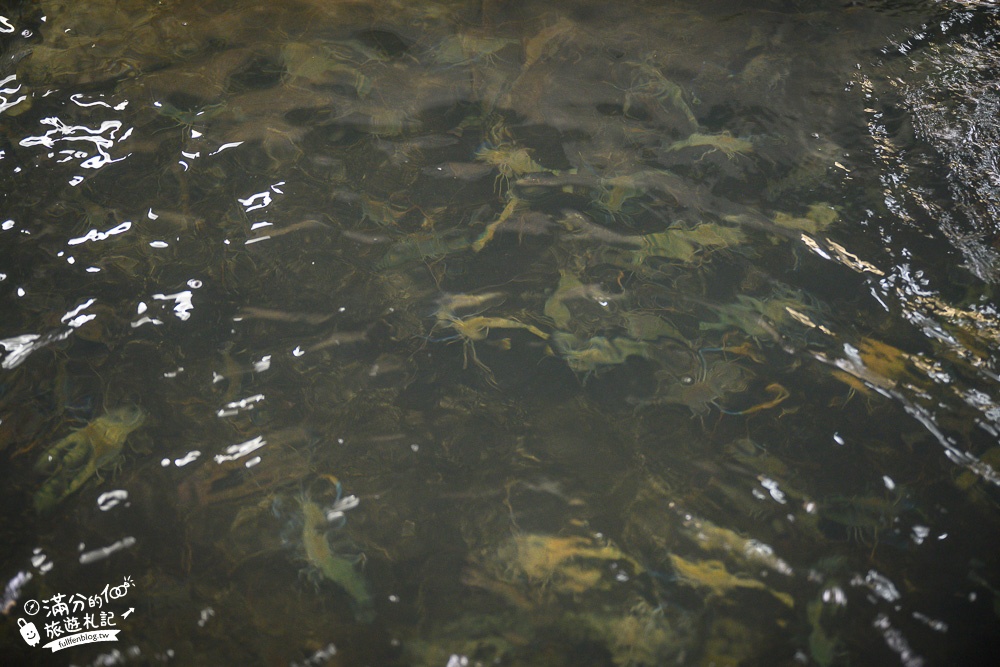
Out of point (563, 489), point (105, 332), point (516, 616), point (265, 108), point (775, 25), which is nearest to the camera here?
point (516, 616)

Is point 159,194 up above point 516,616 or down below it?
above

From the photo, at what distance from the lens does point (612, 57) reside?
1479 millimetres

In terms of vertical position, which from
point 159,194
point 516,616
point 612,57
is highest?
point 612,57

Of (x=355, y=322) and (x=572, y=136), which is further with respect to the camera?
(x=572, y=136)

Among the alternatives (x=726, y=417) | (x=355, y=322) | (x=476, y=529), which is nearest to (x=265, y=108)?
(x=355, y=322)

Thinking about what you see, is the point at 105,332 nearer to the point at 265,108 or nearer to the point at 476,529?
the point at 265,108

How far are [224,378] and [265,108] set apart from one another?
59 cm
